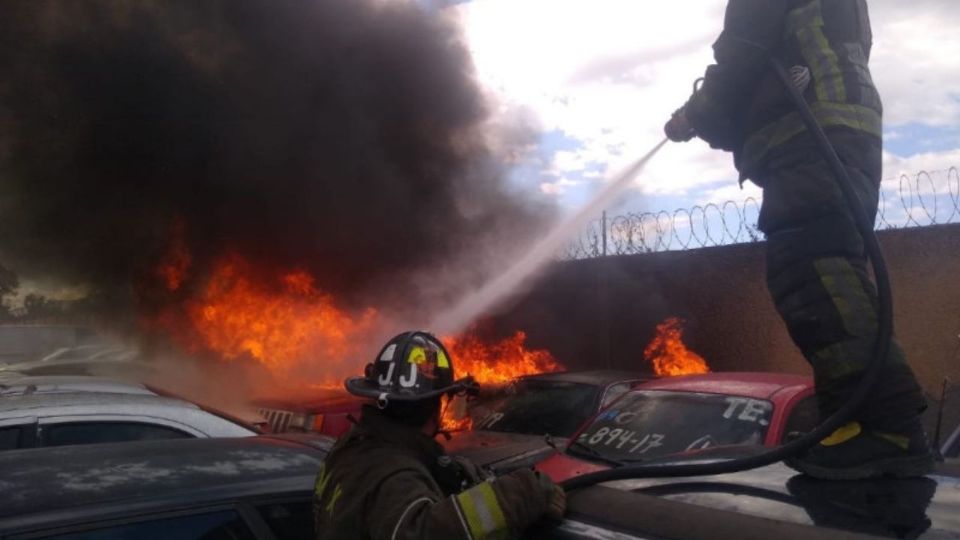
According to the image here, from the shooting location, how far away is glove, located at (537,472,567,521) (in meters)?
1.63

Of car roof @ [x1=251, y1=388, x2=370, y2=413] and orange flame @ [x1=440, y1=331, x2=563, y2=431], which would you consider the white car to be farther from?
orange flame @ [x1=440, y1=331, x2=563, y2=431]

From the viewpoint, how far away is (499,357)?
1232 centimetres

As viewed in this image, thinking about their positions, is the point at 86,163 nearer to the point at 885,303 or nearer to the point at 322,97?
the point at 322,97

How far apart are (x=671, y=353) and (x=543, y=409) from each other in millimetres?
4504

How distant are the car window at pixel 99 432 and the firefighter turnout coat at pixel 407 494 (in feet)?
8.40

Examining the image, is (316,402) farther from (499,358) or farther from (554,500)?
(554,500)

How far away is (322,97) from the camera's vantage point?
13.2 metres

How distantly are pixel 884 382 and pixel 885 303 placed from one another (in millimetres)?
230

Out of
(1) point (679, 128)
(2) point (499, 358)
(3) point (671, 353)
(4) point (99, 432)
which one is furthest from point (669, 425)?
(2) point (499, 358)

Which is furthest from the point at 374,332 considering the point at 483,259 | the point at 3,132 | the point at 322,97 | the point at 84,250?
the point at 3,132

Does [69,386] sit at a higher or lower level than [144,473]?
higher

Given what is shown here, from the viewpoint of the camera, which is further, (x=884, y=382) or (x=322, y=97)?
(x=322, y=97)

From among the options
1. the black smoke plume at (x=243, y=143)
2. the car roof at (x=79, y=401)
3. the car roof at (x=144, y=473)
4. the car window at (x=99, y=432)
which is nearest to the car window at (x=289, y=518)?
the car roof at (x=144, y=473)

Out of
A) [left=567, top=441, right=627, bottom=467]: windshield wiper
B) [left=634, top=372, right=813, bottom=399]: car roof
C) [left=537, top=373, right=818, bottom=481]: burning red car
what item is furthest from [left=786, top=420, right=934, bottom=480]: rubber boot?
[left=634, top=372, right=813, bottom=399]: car roof
